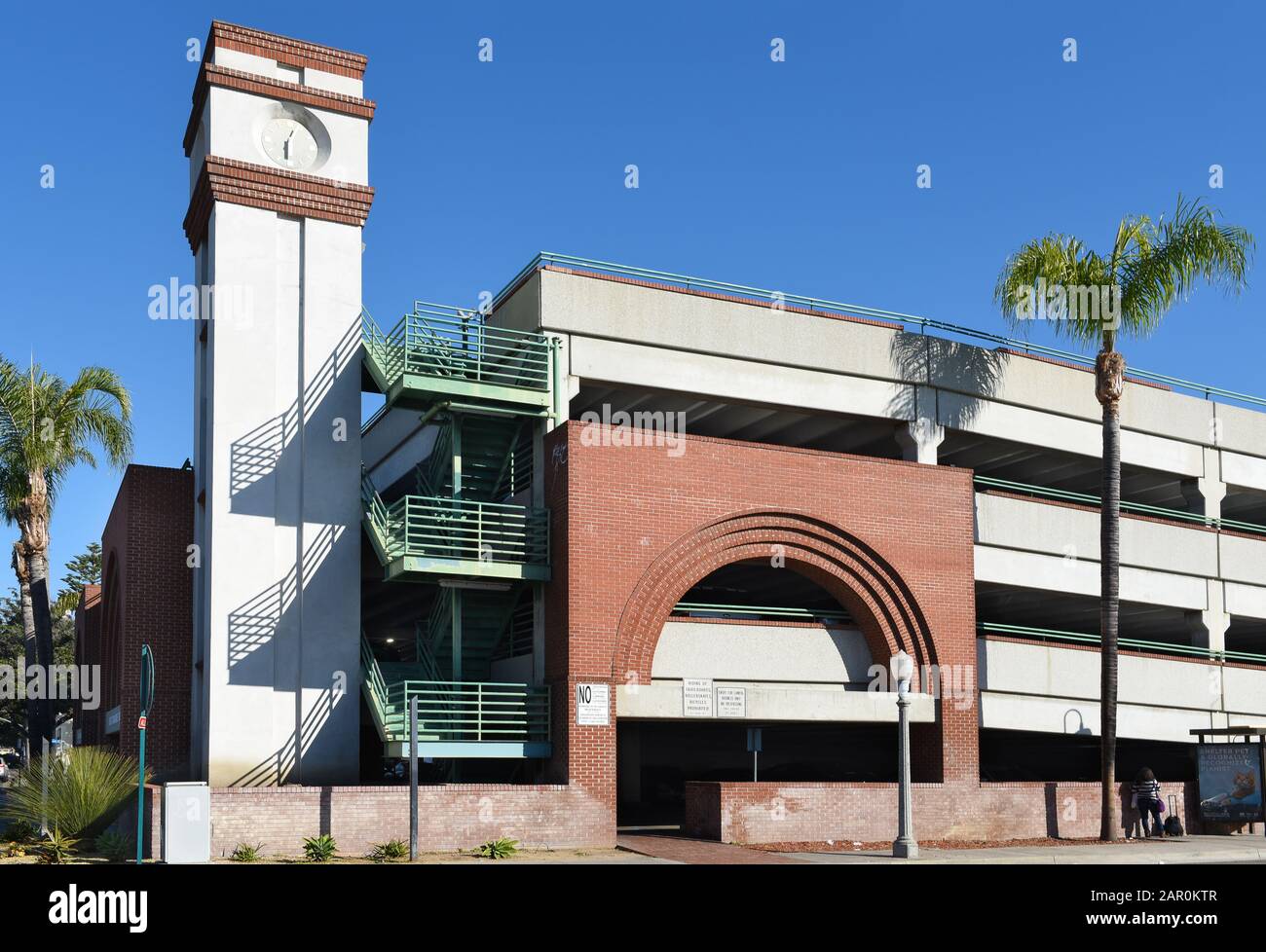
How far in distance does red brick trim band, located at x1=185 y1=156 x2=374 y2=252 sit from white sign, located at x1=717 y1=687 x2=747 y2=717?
12373mm

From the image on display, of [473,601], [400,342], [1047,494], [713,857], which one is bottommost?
[713,857]

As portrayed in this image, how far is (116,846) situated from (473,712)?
6.60 meters

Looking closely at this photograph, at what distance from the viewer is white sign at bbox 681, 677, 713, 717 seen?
2648 cm

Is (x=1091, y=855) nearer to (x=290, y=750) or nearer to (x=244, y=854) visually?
(x=244, y=854)

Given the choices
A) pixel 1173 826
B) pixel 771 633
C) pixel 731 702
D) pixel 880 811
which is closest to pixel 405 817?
pixel 731 702

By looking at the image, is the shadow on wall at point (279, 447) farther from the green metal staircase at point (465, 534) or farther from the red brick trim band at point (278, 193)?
the red brick trim band at point (278, 193)

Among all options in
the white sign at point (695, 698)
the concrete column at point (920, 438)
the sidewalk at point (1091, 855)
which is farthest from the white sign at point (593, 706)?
the concrete column at point (920, 438)

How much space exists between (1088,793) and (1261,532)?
1343cm

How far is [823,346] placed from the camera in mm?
29484

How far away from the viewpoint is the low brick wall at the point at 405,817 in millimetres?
21766

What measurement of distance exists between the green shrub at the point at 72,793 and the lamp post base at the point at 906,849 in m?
13.6
